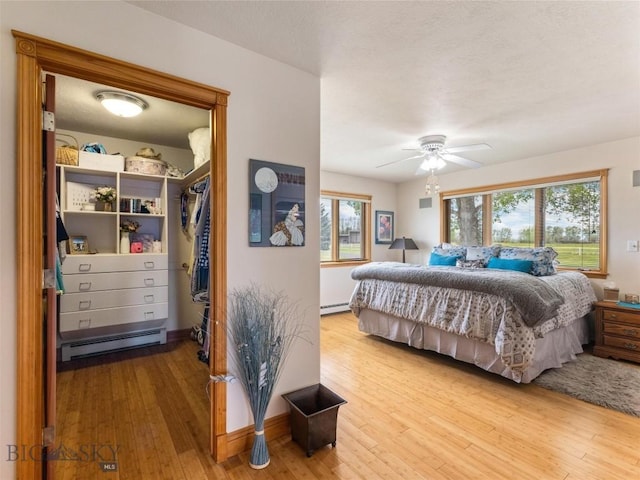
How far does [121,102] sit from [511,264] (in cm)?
413

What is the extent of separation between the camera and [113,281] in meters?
3.04

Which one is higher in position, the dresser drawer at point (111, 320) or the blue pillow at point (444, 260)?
the blue pillow at point (444, 260)

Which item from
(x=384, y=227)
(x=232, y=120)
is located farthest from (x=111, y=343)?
(x=384, y=227)

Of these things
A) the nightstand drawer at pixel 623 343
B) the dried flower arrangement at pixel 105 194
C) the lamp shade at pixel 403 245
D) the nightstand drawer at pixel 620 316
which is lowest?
the nightstand drawer at pixel 623 343

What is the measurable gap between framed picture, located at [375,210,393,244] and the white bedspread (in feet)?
6.72

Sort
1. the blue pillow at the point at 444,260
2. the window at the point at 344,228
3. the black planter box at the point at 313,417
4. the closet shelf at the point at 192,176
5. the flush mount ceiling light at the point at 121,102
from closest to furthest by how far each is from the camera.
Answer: the black planter box at the point at 313,417 → the flush mount ceiling light at the point at 121,102 → the closet shelf at the point at 192,176 → the blue pillow at the point at 444,260 → the window at the point at 344,228

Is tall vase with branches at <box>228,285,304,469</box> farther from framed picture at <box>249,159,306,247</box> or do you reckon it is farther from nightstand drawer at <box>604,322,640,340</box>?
nightstand drawer at <box>604,322,640,340</box>

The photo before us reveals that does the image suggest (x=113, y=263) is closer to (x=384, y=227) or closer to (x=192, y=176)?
(x=192, y=176)

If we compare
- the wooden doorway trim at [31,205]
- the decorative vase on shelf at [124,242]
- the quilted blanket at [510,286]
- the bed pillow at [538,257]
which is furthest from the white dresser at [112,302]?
the bed pillow at [538,257]

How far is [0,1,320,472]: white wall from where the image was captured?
121 cm

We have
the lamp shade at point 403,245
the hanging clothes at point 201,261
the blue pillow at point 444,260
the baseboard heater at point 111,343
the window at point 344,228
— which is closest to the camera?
the hanging clothes at point 201,261

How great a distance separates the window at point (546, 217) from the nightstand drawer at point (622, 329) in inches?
28.0

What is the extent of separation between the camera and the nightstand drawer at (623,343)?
293 cm

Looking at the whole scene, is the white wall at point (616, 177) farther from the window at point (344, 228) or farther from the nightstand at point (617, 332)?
the window at point (344, 228)
